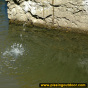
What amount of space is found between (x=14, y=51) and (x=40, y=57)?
1449 millimetres

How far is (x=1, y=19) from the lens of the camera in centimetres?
1189

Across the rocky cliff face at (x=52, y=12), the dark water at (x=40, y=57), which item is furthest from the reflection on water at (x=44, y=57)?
the rocky cliff face at (x=52, y=12)

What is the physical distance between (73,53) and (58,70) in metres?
1.66

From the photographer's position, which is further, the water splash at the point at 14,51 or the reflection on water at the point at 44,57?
the water splash at the point at 14,51

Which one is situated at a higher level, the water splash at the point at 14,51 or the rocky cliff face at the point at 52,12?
the rocky cliff face at the point at 52,12

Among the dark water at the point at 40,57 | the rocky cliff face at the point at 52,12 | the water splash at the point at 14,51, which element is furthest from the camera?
the rocky cliff face at the point at 52,12

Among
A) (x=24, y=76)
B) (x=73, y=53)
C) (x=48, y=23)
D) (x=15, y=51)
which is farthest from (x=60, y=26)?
(x=24, y=76)

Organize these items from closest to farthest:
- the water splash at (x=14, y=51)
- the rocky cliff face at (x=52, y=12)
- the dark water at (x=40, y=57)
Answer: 1. the dark water at (x=40, y=57)
2. the water splash at (x=14, y=51)
3. the rocky cliff face at (x=52, y=12)

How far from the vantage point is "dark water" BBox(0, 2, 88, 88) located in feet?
19.1

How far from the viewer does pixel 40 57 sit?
7.17m

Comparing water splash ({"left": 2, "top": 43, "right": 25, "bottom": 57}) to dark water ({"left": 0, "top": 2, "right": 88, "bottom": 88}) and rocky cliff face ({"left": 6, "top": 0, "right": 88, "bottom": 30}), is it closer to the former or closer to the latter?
dark water ({"left": 0, "top": 2, "right": 88, "bottom": 88})

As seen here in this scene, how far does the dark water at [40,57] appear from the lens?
19.1ft

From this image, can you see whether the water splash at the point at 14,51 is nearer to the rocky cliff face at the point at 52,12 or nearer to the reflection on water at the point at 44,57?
the reflection on water at the point at 44,57

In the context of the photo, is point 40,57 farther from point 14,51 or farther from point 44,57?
point 14,51
